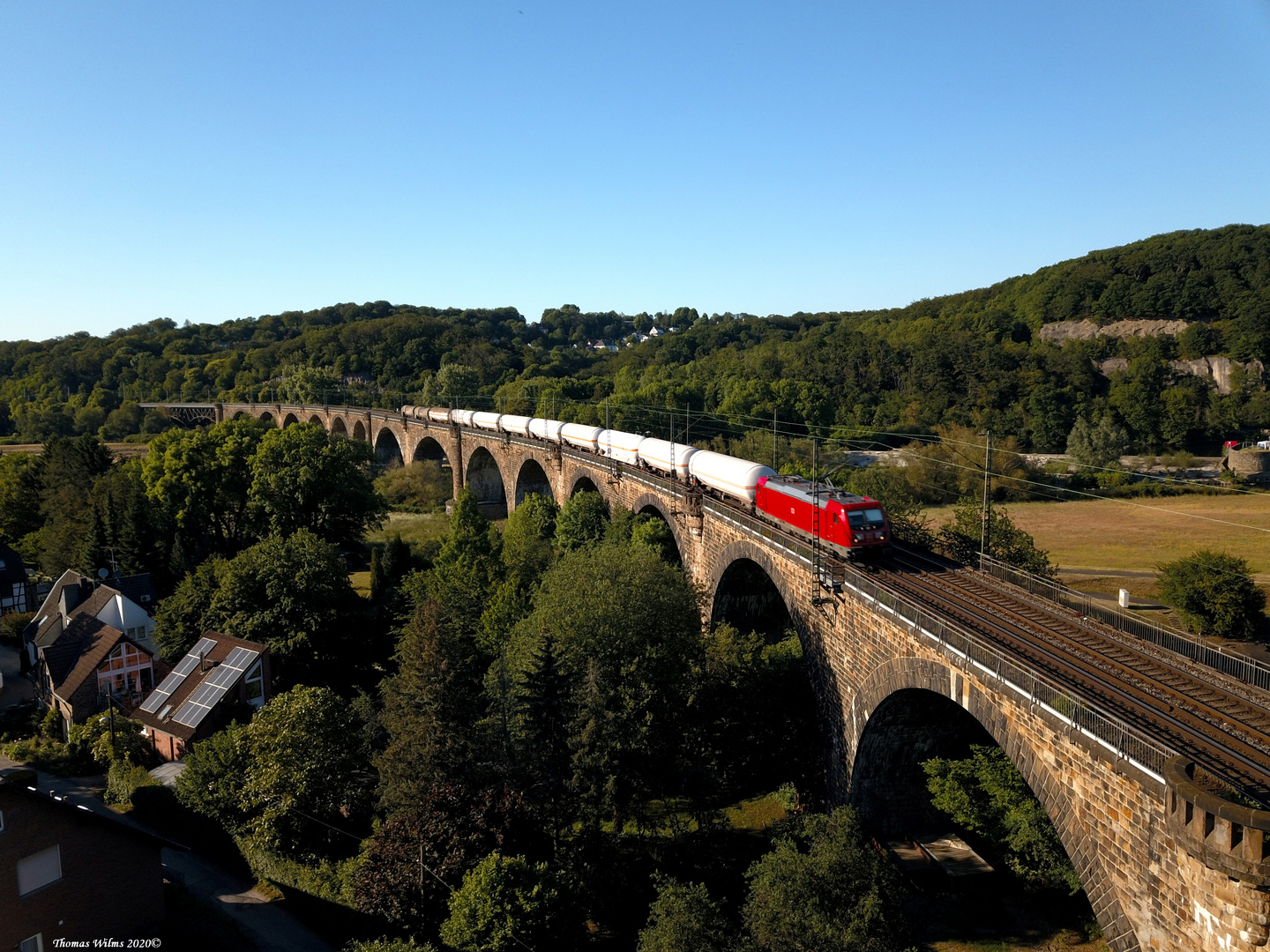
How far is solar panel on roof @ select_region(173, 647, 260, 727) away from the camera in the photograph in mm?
26578

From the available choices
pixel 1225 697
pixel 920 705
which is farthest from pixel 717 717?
pixel 1225 697

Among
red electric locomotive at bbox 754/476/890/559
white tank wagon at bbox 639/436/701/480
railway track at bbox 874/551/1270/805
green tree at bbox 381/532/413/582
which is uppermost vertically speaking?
white tank wagon at bbox 639/436/701/480

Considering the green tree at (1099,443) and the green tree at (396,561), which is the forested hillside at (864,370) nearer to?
the green tree at (1099,443)

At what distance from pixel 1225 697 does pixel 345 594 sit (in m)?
29.3

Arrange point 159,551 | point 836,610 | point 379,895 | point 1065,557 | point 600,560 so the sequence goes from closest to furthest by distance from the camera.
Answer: point 379,895, point 836,610, point 600,560, point 159,551, point 1065,557

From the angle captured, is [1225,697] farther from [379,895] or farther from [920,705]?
[379,895]

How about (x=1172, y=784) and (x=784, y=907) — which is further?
(x=784, y=907)

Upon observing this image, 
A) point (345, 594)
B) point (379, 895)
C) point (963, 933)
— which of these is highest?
point (345, 594)

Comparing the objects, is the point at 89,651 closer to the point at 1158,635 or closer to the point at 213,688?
the point at 213,688

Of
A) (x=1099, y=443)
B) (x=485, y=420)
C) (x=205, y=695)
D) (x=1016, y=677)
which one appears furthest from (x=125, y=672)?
(x=1099, y=443)

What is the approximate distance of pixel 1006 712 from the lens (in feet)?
47.8

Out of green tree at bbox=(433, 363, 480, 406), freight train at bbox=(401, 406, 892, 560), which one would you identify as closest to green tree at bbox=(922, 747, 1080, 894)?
freight train at bbox=(401, 406, 892, 560)

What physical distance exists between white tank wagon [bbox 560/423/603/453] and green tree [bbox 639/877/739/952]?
116 feet

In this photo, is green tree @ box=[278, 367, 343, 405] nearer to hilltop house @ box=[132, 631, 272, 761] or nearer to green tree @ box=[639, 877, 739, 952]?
hilltop house @ box=[132, 631, 272, 761]
